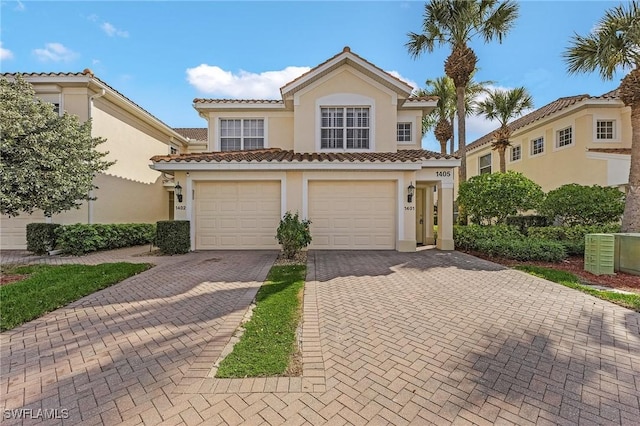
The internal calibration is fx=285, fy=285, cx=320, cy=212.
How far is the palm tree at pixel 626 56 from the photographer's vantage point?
31.5 ft

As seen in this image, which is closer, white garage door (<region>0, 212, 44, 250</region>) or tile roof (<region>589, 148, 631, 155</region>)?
white garage door (<region>0, 212, 44, 250</region>)

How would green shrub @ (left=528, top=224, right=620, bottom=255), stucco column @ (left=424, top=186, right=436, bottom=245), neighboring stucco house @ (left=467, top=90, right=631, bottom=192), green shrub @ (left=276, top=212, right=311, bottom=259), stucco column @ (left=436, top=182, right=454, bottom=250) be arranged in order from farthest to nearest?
stucco column @ (left=424, top=186, right=436, bottom=245) < neighboring stucco house @ (left=467, top=90, right=631, bottom=192) < stucco column @ (left=436, top=182, right=454, bottom=250) < green shrub @ (left=528, top=224, right=620, bottom=255) < green shrub @ (left=276, top=212, right=311, bottom=259)

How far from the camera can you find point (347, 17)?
11.6 meters

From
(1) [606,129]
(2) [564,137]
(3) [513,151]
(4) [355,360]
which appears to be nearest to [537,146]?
(2) [564,137]

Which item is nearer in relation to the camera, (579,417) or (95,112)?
(579,417)

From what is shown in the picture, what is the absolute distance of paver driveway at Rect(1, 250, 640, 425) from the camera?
267cm

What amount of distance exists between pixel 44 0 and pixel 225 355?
458 inches

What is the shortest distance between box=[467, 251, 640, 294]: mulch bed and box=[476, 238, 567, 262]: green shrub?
20cm

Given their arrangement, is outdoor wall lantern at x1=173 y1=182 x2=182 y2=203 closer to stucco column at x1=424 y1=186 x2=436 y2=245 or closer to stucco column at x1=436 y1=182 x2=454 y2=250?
stucco column at x1=436 y1=182 x2=454 y2=250

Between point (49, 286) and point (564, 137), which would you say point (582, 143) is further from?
point (49, 286)

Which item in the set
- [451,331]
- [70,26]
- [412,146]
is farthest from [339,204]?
[70,26]

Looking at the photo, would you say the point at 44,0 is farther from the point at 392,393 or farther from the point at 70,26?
the point at 392,393
